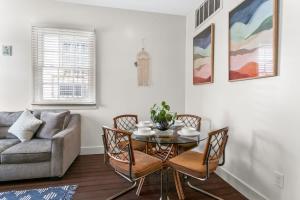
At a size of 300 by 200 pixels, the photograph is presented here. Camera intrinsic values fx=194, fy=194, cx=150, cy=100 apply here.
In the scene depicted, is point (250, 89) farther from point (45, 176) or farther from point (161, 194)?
point (45, 176)

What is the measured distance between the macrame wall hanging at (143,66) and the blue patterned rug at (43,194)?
87.0 inches

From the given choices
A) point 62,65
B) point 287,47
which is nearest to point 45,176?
point 62,65

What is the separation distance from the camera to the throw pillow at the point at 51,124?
296 centimetres

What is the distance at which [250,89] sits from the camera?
88.0 inches

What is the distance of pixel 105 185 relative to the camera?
2498 mm

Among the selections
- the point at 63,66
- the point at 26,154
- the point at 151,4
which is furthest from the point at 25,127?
the point at 151,4

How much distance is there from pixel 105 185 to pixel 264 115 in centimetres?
206

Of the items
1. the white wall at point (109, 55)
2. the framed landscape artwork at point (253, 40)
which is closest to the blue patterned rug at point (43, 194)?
the white wall at point (109, 55)

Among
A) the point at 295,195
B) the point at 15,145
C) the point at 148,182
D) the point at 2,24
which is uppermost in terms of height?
the point at 2,24

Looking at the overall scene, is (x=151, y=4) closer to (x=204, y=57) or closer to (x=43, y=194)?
(x=204, y=57)

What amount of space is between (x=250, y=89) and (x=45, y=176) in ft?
9.13

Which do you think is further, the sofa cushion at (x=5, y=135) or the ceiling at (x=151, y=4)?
the ceiling at (x=151, y=4)

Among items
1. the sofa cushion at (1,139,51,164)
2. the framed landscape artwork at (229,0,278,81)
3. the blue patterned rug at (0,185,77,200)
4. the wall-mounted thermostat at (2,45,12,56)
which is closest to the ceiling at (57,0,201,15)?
the framed landscape artwork at (229,0,278,81)

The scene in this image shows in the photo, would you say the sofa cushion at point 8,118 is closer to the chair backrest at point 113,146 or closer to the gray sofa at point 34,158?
the gray sofa at point 34,158
